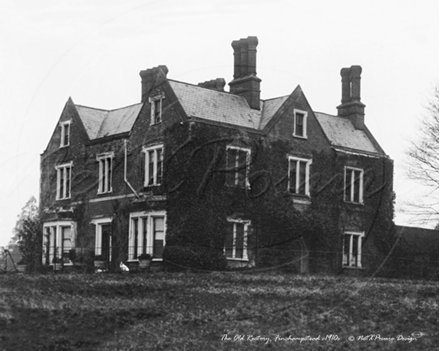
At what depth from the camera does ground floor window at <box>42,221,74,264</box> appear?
33.1m

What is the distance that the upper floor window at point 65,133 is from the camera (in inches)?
1379

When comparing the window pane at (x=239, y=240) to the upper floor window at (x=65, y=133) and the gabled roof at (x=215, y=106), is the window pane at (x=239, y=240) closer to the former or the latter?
the gabled roof at (x=215, y=106)

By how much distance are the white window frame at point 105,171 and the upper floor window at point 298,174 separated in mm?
7728

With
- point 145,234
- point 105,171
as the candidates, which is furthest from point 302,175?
point 105,171

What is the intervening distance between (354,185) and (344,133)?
3.10 metres

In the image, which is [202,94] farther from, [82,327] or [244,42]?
[82,327]

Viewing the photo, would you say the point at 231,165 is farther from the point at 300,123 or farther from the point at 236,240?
the point at 300,123

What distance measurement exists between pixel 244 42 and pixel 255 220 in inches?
307

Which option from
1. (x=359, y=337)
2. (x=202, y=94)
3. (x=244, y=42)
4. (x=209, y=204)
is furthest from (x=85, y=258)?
(x=359, y=337)

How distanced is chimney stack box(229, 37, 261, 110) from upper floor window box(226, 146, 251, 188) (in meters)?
3.04

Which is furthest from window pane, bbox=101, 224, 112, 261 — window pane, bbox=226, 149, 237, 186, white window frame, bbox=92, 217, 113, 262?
window pane, bbox=226, 149, 237, 186

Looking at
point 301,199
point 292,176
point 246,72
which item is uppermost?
point 246,72

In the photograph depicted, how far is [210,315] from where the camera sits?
674 inches

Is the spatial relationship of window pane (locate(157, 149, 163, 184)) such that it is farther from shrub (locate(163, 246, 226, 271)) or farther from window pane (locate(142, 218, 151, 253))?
shrub (locate(163, 246, 226, 271))
